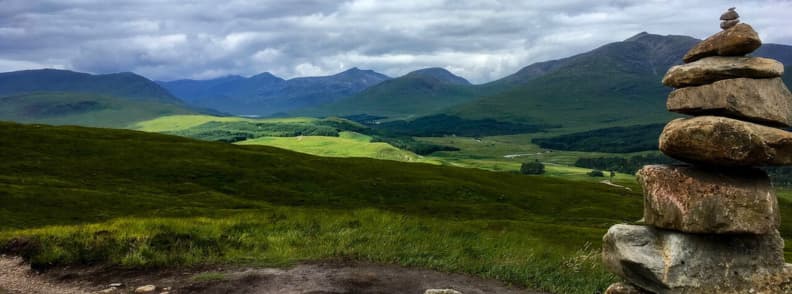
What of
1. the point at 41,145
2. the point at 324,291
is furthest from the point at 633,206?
the point at 41,145

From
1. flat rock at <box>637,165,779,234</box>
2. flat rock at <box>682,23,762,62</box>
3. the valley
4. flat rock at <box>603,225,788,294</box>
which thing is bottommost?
the valley

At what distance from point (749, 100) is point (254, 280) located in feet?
71.1

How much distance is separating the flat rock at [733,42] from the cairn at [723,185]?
0.04 meters

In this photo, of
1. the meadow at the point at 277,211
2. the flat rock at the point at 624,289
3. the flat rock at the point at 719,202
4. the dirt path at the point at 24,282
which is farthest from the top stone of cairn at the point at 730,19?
the dirt path at the point at 24,282

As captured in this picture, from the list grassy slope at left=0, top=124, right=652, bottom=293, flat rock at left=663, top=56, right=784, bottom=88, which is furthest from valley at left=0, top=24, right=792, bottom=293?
flat rock at left=663, top=56, right=784, bottom=88

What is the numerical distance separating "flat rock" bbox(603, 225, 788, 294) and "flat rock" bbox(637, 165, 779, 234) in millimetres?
705

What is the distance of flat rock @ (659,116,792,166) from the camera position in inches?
758

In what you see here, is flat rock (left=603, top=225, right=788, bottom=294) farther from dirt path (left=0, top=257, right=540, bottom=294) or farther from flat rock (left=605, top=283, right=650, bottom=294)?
dirt path (left=0, top=257, right=540, bottom=294)

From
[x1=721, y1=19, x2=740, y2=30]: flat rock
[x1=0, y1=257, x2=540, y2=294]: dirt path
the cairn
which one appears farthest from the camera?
[x1=0, y1=257, x2=540, y2=294]: dirt path

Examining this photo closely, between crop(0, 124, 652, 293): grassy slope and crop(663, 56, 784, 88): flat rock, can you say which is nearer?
crop(663, 56, 784, 88): flat rock

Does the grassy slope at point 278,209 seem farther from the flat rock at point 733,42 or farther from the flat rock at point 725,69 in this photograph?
the flat rock at point 733,42

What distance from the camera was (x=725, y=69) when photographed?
798 inches

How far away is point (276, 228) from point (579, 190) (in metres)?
89.5

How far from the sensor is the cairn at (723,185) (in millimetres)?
19594
